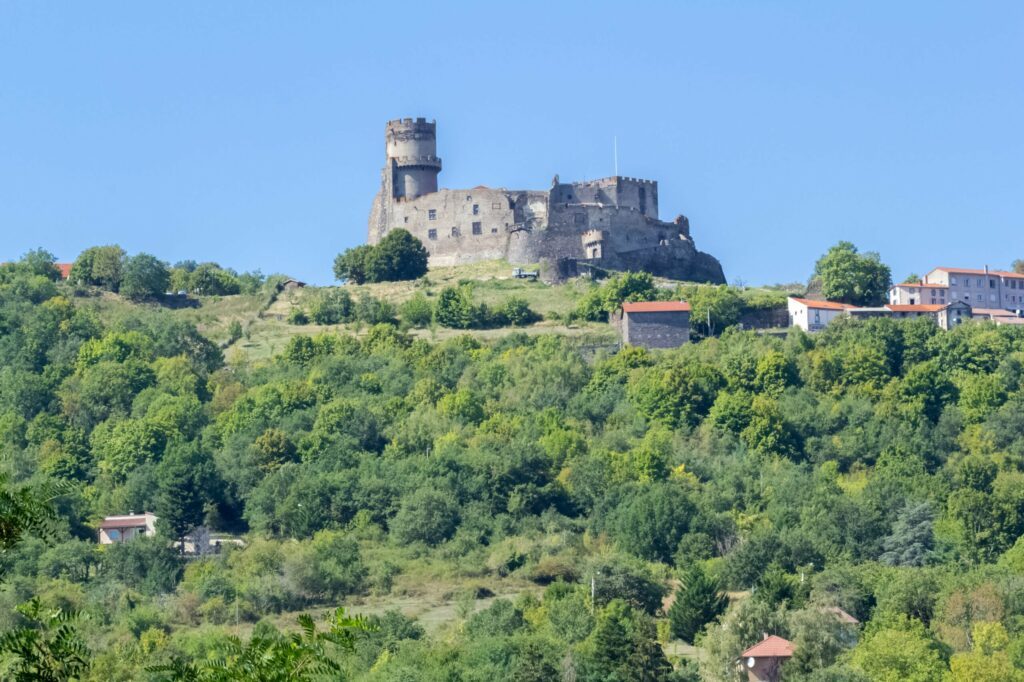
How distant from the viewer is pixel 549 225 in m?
87.6

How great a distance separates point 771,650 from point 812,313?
30.1m

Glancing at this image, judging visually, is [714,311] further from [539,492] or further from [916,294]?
[539,492]

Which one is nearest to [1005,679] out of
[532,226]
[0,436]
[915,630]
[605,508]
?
[915,630]

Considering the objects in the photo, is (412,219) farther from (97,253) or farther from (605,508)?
(605,508)

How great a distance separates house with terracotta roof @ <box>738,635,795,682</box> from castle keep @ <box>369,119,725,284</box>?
36867 millimetres

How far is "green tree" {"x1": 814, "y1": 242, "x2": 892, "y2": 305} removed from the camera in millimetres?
81188

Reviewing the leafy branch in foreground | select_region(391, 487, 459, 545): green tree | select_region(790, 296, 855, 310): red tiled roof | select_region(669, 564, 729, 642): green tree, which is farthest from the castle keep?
the leafy branch in foreground

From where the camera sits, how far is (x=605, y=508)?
65188 millimetres

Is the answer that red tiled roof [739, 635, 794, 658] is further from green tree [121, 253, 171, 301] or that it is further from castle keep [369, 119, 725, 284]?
green tree [121, 253, 171, 301]

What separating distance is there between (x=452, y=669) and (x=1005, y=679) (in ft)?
39.3

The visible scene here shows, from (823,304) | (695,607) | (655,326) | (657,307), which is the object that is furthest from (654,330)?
(695,607)

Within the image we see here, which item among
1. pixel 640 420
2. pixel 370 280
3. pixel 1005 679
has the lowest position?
pixel 1005 679

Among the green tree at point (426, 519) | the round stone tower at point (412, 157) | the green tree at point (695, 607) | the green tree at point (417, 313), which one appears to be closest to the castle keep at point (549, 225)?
the round stone tower at point (412, 157)

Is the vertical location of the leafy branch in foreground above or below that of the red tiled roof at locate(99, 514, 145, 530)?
above
